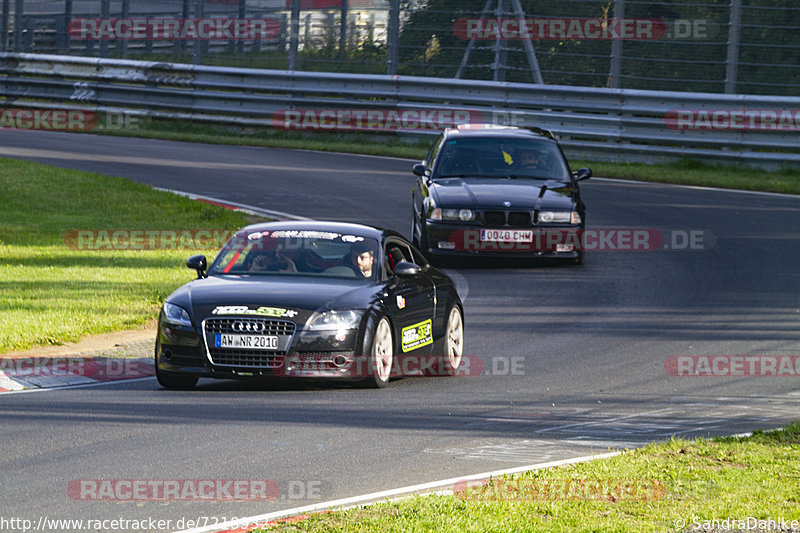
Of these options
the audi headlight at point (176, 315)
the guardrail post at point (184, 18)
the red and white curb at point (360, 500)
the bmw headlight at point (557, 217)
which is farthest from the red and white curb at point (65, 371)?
the guardrail post at point (184, 18)

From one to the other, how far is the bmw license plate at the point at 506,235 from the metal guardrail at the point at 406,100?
9217mm

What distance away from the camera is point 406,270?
10523 millimetres

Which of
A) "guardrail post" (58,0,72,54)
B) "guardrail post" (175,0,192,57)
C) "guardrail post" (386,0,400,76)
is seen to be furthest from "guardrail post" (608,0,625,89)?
"guardrail post" (58,0,72,54)

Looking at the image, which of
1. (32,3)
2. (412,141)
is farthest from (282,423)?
(32,3)

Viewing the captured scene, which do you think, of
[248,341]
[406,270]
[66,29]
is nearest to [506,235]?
[406,270]

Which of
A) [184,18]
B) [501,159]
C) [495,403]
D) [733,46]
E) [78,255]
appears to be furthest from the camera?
[184,18]

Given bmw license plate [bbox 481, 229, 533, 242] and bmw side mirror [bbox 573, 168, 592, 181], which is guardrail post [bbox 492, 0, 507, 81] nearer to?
bmw side mirror [bbox 573, 168, 592, 181]

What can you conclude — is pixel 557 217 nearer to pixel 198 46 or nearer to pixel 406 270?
pixel 406 270

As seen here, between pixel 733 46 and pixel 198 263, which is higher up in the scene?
pixel 733 46

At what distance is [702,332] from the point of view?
12.7 meters

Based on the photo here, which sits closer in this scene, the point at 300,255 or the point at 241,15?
the point at 300,255

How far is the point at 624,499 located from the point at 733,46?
19.0 metres

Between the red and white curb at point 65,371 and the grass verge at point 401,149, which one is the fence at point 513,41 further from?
the red and white curb at point 65,371

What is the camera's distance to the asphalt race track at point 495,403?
23.7 feet
